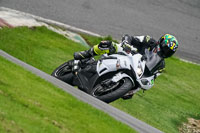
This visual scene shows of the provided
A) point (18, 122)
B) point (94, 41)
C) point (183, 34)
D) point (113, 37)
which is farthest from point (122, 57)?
point (183, 34)

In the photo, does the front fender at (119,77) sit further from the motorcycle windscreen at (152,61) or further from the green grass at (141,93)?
the green grass at (141,93)

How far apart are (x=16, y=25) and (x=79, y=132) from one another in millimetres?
7646

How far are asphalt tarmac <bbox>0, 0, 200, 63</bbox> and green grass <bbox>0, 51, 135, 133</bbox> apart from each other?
8893 millimetres

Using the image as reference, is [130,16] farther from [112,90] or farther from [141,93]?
[112,90]

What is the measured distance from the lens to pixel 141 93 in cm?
1114

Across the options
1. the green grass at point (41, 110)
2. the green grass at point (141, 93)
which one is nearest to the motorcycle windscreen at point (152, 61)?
the green grass at point (141, 93)

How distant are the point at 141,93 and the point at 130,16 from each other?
6.85 metres

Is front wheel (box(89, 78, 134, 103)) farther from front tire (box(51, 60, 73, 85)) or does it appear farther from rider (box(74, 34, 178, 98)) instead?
front tire (box(51, 60, 73, 85))

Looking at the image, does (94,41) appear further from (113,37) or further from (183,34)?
(183,34)

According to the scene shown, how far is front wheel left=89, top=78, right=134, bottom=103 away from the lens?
8180 mm

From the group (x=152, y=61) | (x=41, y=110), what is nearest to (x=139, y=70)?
(x=152, y=61)

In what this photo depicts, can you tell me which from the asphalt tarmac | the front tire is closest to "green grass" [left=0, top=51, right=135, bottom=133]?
the front tire

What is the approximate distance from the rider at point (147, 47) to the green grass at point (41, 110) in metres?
1.94

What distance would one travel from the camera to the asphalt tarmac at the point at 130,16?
52.9ft
